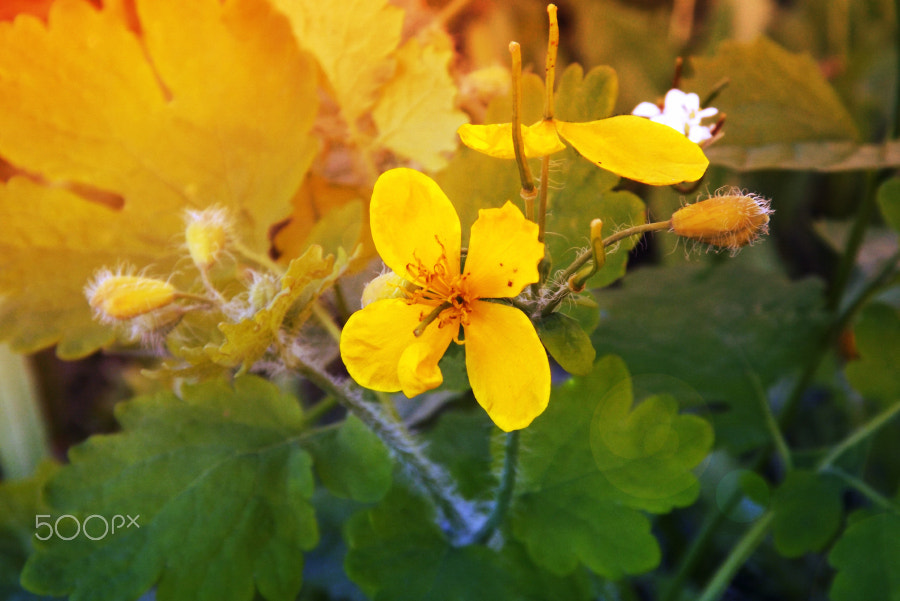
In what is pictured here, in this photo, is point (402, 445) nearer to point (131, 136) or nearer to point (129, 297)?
point (129, 297)

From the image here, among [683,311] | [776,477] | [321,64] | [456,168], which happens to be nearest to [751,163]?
[683,311]

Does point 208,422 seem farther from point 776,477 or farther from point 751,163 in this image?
point 776,477

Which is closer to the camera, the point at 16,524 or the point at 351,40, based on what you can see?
the point at 351,40

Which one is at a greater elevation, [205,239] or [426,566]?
[205,239]

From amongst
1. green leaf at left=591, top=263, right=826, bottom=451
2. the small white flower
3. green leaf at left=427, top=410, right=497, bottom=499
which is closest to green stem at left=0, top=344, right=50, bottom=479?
green leaf at left=427, top=410, right=497, bottom=499

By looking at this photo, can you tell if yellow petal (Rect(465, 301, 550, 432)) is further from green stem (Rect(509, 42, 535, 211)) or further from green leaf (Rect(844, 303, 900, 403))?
green leaf (Rect(844, 303, 900, 403))

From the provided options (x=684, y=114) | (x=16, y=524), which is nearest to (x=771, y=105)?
(x=684, y=114)
